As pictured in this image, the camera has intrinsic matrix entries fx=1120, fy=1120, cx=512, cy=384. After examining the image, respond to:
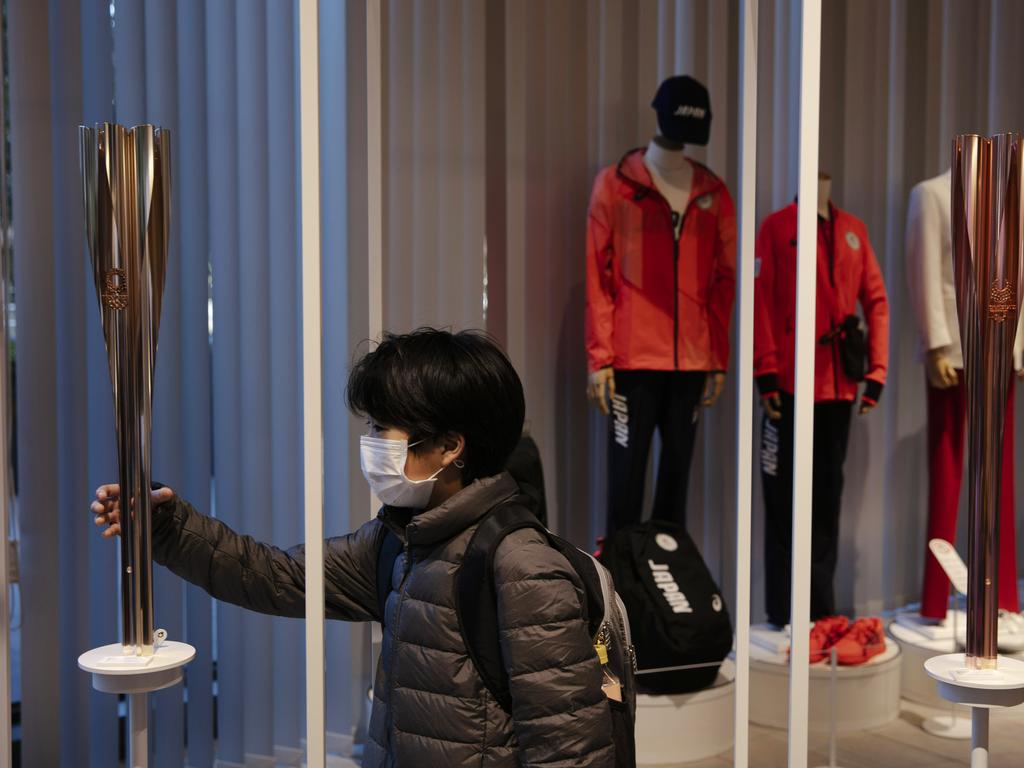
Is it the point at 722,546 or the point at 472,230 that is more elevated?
the point at 472,230

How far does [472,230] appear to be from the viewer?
11.0 feet

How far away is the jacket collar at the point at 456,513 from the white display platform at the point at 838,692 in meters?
1.98

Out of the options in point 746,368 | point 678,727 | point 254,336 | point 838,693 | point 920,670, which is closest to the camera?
point 746,368

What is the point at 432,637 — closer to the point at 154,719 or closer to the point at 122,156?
the point at 122,156

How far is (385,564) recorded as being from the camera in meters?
1.73

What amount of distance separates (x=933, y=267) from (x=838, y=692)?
1358 mm

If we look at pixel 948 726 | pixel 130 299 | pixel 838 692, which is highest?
pixel 130 299

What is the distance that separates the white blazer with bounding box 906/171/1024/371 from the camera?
11.6ft

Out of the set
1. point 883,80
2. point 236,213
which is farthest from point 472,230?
point 883,80

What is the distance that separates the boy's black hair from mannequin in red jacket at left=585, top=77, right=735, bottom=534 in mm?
1677

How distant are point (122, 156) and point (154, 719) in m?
1.64

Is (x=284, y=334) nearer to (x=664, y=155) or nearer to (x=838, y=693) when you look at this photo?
(x=664, y=155)

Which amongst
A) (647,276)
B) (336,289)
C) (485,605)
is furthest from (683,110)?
(485,605)

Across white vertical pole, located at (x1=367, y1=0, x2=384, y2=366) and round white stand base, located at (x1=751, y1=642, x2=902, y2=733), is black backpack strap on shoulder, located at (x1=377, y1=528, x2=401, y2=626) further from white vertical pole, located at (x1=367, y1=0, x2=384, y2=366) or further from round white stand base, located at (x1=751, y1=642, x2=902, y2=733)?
round white stand base, located at (x1=751, y1=642, x2=902, y2=733)
